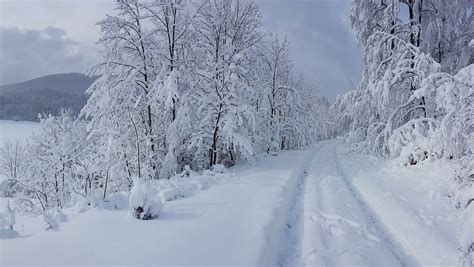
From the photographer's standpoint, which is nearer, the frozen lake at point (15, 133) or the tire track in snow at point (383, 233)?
the tire track in snow at point (383, 233)

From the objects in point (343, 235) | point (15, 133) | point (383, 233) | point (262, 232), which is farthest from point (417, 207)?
point (15, 133)

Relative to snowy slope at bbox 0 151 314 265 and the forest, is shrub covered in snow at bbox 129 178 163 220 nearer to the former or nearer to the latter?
snowy slope at bbox 0 151 314 265

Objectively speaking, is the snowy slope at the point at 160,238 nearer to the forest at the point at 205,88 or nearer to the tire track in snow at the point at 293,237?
the tire track in snow at the point at 293,237

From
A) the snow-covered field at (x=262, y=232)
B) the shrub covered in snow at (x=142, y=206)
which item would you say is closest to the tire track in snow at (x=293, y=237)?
the snow-covered field at (x=262, y=232)

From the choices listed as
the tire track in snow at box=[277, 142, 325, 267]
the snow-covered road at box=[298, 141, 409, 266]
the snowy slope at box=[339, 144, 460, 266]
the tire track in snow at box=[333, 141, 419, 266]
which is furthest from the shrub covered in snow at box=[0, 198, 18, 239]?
the snowy slope at box=[339, 144, 460, 266]

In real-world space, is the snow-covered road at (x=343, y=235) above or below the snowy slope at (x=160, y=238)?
below

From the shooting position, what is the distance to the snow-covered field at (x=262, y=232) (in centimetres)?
443

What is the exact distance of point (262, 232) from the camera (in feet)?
17.7

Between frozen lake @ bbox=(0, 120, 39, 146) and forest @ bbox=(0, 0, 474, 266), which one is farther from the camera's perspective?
frozen lake @ bbox=(0, 120, 39, 146)

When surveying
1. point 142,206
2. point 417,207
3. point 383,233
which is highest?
point 142,206

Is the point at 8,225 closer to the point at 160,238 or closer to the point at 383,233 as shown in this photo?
the point at 160,238

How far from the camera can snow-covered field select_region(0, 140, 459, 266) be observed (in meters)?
4.43

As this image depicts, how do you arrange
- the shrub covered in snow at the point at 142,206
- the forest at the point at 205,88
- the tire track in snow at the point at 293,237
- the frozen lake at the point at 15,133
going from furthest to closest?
1. the frozen lake at the point at 15,133
2. the forest at the point at 205,88
3. the shrub covered in snow at the point at 142,206
4. the tire track in snow at the point at 293,237

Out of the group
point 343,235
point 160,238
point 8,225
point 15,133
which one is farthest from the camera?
point 15,133
